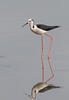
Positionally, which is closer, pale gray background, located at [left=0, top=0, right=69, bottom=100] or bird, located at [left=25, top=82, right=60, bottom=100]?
bird, located at [left=25, top=82, right=60, bottom=100]

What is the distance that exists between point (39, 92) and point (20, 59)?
211 centimetres

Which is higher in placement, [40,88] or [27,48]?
[27,48]

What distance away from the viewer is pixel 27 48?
34.5 ft

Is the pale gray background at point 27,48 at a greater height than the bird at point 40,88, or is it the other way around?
the pale gray background at point 27,48

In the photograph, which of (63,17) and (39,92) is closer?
(39,92)

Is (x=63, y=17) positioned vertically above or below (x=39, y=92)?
above

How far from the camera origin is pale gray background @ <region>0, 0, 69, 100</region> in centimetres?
783

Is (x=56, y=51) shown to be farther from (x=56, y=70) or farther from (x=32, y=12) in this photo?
(x=32, y=12)

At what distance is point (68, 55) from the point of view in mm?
9891

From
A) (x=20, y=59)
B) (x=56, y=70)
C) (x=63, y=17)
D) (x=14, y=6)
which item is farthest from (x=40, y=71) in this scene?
(x=14, y=6)

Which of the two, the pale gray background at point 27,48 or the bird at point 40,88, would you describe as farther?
the pale gray background at point 27,48

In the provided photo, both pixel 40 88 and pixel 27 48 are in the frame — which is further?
pixel 27 48

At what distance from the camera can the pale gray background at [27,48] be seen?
25.7ft

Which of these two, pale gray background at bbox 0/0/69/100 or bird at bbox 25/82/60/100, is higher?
pale gray background at bbox 0/0/69/100
